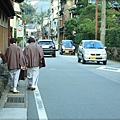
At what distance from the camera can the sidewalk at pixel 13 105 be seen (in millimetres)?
8062

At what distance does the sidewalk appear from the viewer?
806cm

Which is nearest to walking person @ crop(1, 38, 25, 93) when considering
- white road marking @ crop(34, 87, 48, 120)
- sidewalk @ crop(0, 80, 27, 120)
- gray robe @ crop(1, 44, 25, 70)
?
gray robe @ crop(1, 44, 25, 70)

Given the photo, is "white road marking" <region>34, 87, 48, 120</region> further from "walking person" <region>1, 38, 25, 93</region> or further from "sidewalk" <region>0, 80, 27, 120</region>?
"walking person" <region>1, 38, 25, 93</region>

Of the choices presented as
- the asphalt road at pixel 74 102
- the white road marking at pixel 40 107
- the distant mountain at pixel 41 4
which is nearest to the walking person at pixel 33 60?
the asphalt road at pixel 74 102

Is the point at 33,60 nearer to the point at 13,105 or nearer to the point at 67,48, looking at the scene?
the point at 13,105

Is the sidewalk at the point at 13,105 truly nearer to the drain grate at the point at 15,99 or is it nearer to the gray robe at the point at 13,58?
the drain grate at the point at 15,99

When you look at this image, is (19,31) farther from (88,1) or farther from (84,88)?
(88,1)

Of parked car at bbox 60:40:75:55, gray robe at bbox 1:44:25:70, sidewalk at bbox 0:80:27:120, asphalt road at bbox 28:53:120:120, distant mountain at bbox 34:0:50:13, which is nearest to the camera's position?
sidewalk at bbox 0:80:27:120

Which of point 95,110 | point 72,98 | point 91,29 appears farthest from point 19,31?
point 95,110

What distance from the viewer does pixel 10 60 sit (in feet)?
37.2

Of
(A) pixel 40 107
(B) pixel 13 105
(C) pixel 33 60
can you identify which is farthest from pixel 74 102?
(C) pixel 33 60

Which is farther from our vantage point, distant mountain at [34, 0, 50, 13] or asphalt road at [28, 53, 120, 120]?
distant mountain at [34, 0, 50, 13]

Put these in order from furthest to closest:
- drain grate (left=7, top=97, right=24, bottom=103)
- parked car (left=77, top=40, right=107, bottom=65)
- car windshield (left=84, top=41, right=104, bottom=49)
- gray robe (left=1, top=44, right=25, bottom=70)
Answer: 1. car windshield (left=84, top=41, right=104, bottom=49)
2. parked car (left=77, top=40, right=107, bottom=65)
3. gray robe (left=1, top=44, right=25, bottom=70)
4. drain grate (left=7, top=97, right=24, bottom=103)

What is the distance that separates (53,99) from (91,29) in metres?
34.4
